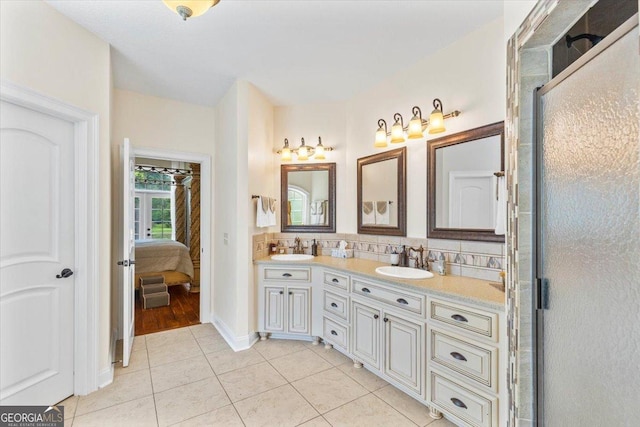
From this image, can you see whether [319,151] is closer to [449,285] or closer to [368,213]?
[368,213]

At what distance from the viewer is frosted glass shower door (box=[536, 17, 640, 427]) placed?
2.77ft

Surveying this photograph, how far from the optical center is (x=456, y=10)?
6.32ft

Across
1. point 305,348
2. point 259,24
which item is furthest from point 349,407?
point 259,24

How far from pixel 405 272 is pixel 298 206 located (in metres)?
1.53

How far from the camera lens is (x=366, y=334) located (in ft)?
7.81

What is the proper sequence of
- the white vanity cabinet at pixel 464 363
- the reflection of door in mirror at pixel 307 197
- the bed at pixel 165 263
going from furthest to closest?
the bed at pixel 165 263 → the reflection of door in mirror at pixel 307 197 → the white vanity cabinet at pixel 464 363

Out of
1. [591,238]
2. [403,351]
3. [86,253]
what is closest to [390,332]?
[403,351]

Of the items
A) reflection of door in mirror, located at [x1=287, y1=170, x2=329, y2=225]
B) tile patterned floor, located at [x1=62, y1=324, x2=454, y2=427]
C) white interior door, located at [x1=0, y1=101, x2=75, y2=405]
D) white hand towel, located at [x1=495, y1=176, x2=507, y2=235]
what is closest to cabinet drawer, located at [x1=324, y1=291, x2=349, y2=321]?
tile patterned floor, located at [x1=62, y1=324, x2=454, y2=427]

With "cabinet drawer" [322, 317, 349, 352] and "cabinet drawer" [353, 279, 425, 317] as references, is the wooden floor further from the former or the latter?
"cabinet drawer" [353, 279, 425, 317]

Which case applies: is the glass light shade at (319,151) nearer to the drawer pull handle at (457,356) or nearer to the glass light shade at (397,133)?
the glass light shade at (397,133)

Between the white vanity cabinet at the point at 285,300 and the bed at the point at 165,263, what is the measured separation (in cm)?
245

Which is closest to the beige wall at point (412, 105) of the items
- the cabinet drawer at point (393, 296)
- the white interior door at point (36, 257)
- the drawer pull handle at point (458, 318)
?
the cabinet drawer at point (393, 296)

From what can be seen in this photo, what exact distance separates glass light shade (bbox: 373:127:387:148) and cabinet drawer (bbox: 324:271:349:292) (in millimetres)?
1285

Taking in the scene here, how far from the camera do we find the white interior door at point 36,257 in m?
1.72
